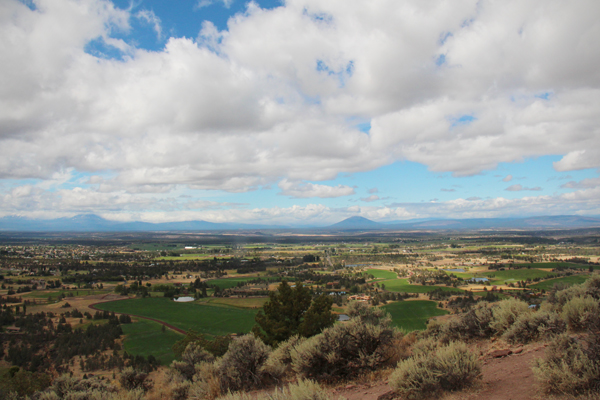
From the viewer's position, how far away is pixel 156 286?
9212 cm

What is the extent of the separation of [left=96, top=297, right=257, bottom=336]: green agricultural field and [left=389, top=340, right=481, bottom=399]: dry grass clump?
150ft

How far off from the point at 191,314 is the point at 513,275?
8128 cm

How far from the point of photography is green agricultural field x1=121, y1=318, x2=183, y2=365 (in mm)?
43756

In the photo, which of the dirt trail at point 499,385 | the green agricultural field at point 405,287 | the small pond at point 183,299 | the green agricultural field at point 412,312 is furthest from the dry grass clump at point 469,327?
the small pond at point 183,299

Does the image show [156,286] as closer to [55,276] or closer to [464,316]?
[55,276]

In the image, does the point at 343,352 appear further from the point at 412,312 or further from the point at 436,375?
the point at 412,312

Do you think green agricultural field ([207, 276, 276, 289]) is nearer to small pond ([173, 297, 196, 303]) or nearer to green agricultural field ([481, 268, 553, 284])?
small pond ([173, 297, 196, 303])

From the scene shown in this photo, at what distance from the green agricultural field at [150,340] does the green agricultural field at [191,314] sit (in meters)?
3.06

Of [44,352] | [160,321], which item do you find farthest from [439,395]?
[160,321]

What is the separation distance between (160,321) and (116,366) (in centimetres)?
2146

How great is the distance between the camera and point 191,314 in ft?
211

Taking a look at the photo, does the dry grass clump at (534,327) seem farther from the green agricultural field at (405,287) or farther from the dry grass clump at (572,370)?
the green agricultural field at (405,287)

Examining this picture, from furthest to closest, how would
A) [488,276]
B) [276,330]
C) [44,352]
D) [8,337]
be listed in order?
[488,276] → [8,337] → [44,352] → [276,330]

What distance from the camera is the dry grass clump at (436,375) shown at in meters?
7.92
